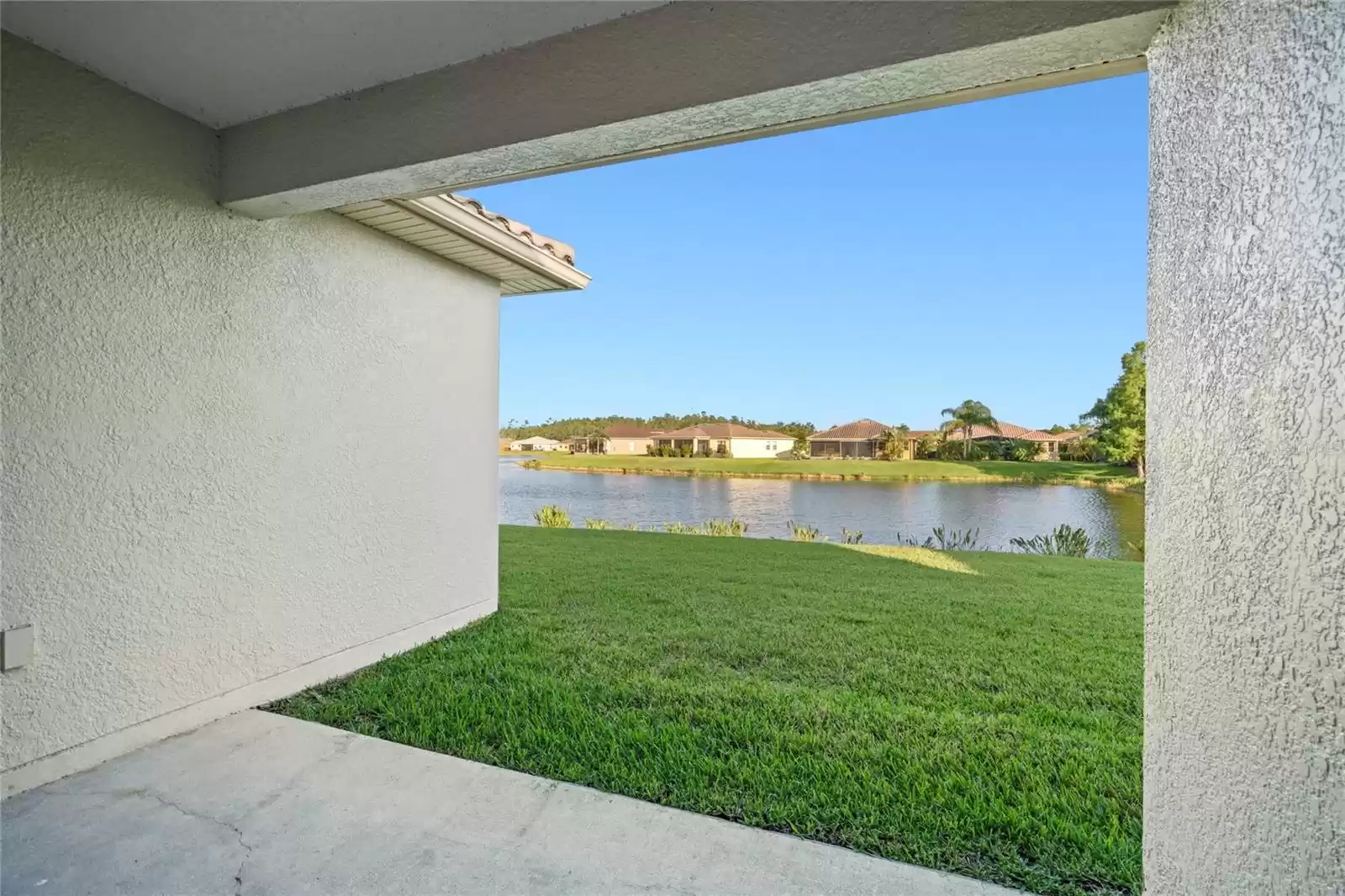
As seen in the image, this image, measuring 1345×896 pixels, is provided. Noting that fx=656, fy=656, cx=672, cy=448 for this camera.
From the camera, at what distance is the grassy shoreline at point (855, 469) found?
61.7 feet

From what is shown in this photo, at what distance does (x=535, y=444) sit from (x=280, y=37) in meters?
19.1

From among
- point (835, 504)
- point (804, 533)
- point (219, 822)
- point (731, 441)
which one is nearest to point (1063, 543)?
point (804, 533)

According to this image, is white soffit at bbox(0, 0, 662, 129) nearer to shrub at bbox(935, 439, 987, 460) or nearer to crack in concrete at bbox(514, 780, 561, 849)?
crack in concrete at bbox(514, 780, 561, 849)

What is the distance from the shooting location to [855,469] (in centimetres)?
2314

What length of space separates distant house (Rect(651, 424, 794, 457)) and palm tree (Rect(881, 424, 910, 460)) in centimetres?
365

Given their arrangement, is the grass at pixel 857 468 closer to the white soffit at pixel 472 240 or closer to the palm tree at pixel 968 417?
the palm tree at pixel 968 417

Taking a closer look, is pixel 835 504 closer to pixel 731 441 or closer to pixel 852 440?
pixel 852 440

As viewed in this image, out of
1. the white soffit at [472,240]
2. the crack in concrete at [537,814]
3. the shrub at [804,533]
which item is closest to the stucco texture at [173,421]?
the white soffit at [472,240]

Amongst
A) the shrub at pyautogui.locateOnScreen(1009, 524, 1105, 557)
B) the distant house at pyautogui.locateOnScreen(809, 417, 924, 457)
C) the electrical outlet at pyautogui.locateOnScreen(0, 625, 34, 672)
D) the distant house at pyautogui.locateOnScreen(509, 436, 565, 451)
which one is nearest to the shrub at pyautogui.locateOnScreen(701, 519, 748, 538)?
the shrub at pyautogui.locateOnScreen(1009, 524, 1105, 557)

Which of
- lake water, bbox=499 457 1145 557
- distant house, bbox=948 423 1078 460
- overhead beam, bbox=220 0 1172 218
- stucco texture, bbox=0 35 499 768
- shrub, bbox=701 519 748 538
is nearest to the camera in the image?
overhead beam, bbox=220 0 1172 218

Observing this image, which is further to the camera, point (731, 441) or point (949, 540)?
point (731, 441)

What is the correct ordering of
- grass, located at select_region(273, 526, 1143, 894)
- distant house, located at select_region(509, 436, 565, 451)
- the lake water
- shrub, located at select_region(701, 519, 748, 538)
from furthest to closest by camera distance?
1. distant house, located at select_region(509, 436, 565, 451)
2. shrub, located at select_region(701, 519, 748, 538)
3. the lake water
4. grass, located at select_region(273, 526, 1143, 894)

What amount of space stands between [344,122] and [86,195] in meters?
1.09

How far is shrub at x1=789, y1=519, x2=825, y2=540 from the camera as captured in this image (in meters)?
12.3
